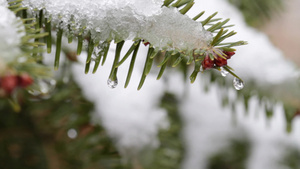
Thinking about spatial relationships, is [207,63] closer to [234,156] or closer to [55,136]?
[55,136]

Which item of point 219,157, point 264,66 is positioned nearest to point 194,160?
point 219,157

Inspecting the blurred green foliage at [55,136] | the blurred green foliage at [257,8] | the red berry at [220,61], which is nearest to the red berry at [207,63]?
the red berry at [220,61]

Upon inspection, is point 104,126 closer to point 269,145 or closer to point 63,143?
point 63,143

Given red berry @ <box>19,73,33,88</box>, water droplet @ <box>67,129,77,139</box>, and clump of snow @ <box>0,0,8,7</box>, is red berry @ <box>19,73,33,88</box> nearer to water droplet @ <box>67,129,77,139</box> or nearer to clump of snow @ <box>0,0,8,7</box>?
clump of snow @ <box>0,0,8,7</box>

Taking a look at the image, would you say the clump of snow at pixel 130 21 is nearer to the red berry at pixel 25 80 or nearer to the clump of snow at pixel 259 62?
the red berry at pixel 25 80

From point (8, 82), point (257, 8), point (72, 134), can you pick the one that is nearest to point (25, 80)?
point (8, 82)

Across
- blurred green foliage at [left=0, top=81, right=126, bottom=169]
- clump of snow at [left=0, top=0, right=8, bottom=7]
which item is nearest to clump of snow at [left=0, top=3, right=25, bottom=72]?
clump of snow at [left=0, top=0, right=8, bottom=7]
